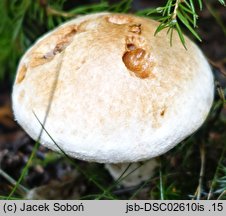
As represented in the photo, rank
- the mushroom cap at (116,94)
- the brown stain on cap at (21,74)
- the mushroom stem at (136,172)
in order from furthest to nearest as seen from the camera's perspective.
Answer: the mushroom stem at (136,172), the brown stain on cap at (21,74), the mushroom cap at (116,94)

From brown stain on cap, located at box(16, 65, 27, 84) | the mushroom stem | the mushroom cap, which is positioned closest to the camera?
the mushroom cap

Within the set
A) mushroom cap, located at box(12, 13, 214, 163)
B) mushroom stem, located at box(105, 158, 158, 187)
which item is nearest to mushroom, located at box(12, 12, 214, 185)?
mushroom cap, located at box(12, 13, 214, 163)

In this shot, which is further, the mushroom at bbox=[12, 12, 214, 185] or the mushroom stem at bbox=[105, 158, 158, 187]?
the mushroom stem at bbox=[105, 158, 158, 187]

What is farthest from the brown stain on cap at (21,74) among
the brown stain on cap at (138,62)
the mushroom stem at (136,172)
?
the mushroom stem at (136,172)

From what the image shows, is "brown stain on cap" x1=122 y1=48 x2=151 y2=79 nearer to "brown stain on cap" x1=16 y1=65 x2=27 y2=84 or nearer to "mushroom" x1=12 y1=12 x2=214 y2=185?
"mushroom" x1=12 y1=12 x2=214 y2=185

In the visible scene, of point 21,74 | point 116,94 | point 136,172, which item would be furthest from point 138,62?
point 136,172

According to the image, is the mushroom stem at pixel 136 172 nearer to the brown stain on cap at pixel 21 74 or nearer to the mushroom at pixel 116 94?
the mushroom at pixel 116 94

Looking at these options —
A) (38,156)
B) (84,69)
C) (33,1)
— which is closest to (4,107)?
(38,156)

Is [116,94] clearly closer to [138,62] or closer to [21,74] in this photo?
[138,62]
